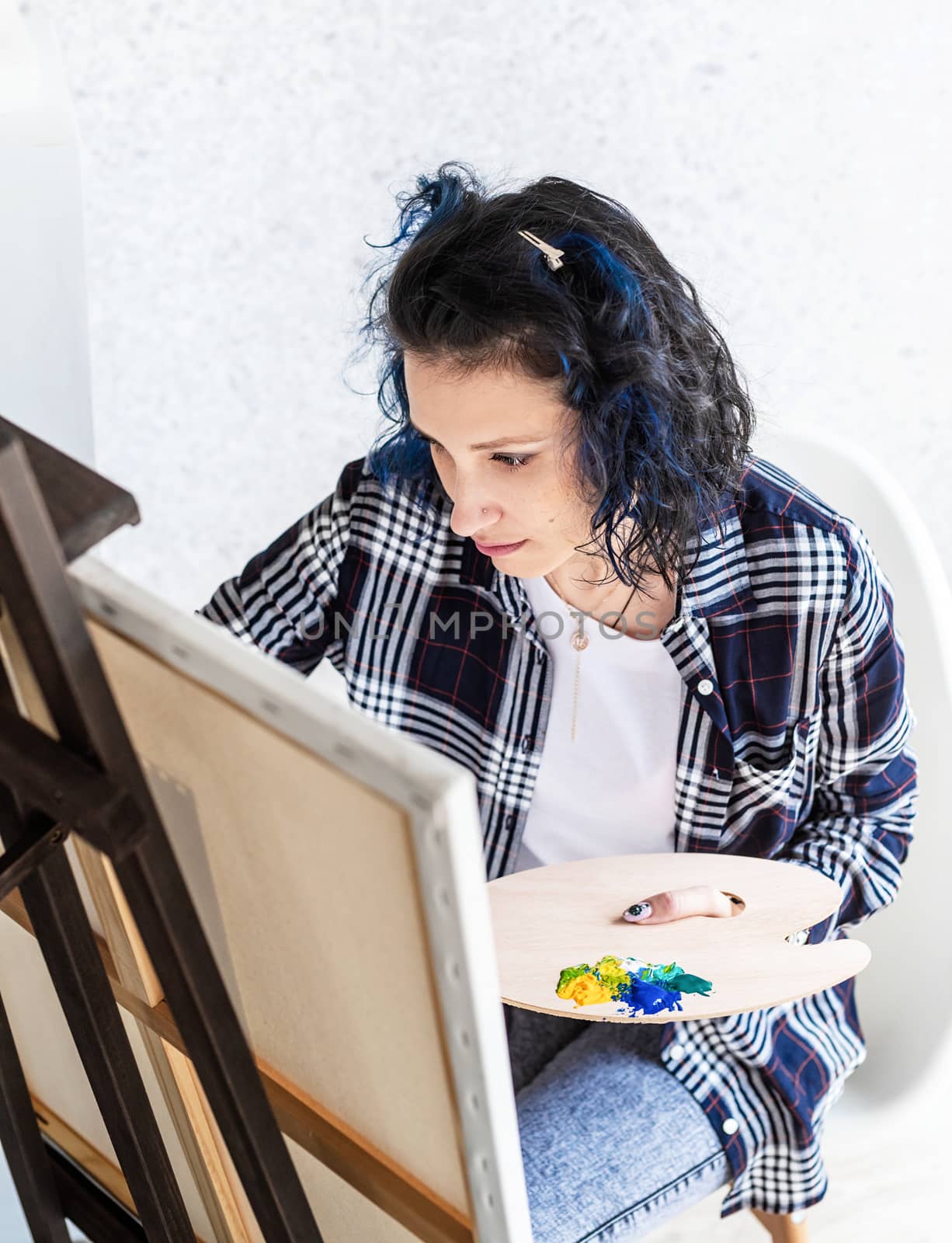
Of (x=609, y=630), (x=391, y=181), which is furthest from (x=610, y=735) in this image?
(x=391, y=181)

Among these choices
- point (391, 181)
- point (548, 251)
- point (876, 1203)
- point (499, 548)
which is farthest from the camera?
point (391, 181)

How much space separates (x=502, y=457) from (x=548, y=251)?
6.7 inches

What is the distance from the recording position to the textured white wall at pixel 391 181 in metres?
2.41

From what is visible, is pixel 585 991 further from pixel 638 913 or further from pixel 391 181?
pixel 391 181

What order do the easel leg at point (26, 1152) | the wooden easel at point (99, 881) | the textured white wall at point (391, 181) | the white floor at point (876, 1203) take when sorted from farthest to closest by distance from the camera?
the textured white wall at point (391, 181) → the white floor at point (876, 1203) → the easel leg at point (26, 1152) → the wooden easel at point (99, 881)

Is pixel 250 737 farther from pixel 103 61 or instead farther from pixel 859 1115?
pixel 103 61

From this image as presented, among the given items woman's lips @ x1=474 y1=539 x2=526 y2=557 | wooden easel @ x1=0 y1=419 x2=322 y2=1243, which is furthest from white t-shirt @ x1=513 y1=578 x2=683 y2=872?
wooden easel @ x1=0 y1=419 x2=322 y2=1243

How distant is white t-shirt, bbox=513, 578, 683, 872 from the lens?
1354mm

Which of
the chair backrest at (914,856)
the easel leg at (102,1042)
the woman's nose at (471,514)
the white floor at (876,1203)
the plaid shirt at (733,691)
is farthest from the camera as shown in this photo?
the white floor at (876,1203)

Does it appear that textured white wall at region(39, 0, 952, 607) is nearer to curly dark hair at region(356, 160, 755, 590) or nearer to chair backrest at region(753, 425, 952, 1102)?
chair backrest at region(753, 425, 952, 1102)

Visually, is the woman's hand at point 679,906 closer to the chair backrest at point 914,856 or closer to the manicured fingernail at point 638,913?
the manicured fingernail at point 638,913

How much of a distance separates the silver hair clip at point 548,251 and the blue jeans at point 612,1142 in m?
0.67

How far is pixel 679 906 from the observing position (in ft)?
3.98

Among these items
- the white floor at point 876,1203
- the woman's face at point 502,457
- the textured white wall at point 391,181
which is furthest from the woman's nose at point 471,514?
the textured white wall at point 391,181
